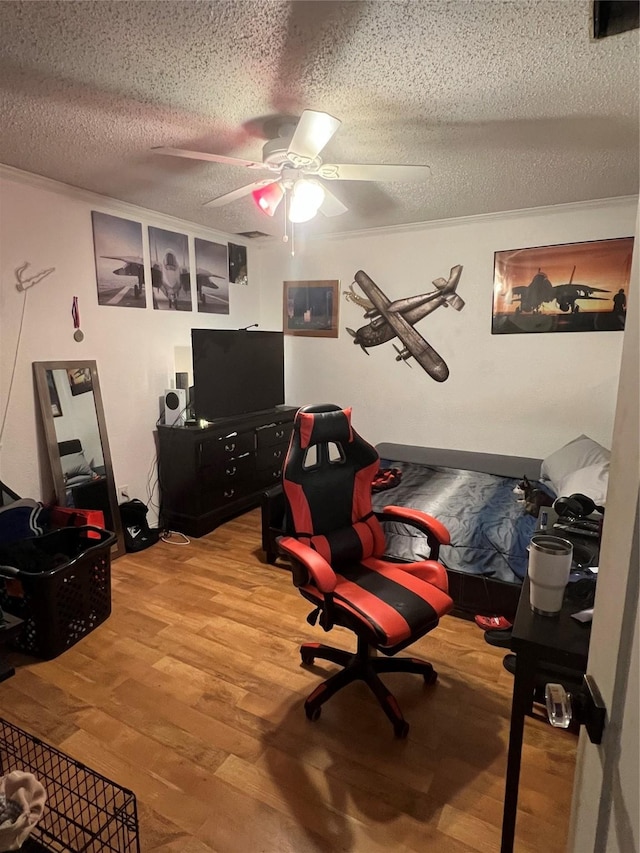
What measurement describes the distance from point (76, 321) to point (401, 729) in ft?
9.88

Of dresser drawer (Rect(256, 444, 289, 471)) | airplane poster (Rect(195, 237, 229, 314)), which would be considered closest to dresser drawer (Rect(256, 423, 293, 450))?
dresser drawer (Rect(256, 444, 289, 471))

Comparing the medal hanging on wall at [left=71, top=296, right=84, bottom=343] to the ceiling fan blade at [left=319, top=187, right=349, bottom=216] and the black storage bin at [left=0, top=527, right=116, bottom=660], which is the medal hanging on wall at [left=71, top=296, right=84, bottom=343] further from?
the ceiling fan blade at [left=319, top=187, right=349, bottom=216]

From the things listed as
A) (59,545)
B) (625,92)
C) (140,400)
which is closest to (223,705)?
(59,545)

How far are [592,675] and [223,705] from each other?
5.42 ft

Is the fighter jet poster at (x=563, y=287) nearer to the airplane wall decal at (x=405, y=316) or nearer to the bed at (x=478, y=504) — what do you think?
the airplane wall decal at (x=405, y=316)

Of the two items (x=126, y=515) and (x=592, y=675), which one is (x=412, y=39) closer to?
(x=592, y=675)

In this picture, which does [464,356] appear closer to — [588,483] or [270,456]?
[588,483]

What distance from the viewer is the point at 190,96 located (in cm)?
195

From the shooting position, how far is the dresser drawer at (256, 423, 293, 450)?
4211mm

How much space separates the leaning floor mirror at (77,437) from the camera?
305cm

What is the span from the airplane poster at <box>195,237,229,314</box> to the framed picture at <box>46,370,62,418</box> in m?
1.51

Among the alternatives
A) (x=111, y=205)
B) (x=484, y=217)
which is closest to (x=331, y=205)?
(x=111, y=205)

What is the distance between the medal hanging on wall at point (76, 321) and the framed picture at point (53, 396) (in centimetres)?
31

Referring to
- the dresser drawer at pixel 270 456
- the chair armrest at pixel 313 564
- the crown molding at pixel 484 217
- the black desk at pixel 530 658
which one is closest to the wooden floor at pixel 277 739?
the black desk at pixel 530 658
